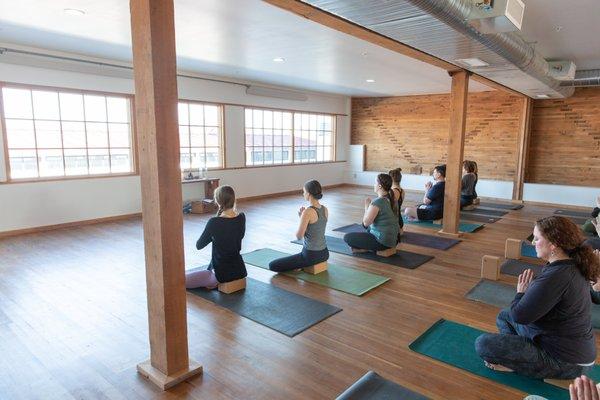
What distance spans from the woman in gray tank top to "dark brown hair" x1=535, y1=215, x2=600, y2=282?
7.23 feet

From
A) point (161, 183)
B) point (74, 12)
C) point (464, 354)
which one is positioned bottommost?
point (464, 354)

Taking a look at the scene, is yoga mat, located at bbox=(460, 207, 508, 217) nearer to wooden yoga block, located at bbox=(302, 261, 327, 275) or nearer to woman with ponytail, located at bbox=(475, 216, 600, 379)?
wooden yoga block, located at bbox=(302, 261, 327, 275)

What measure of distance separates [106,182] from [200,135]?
2.18m

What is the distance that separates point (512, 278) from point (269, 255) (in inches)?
105

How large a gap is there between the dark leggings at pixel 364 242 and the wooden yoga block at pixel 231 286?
1.66 metres

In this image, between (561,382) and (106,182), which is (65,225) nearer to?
Result: (106,182)

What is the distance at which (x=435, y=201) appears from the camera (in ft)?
21.6

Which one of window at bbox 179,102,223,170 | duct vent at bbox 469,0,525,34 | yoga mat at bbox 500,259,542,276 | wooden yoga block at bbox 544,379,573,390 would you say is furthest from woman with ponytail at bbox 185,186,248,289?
window at bbox 179,102,223,170

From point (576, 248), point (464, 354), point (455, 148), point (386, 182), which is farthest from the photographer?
point (455, 148)

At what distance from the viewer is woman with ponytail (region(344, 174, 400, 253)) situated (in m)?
4.55

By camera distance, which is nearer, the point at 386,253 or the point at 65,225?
the point at 386,253

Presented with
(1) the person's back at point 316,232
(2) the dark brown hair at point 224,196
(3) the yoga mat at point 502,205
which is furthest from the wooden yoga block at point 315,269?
(3) the yoga mat at point 502,205

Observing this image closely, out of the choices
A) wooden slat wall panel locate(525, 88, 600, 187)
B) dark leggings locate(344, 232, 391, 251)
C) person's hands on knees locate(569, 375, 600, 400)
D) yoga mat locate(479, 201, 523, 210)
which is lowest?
yoga mat locate(479, 201, 523, 210)

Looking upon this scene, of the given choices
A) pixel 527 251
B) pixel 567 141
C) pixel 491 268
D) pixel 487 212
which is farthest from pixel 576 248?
pixel 567 141
